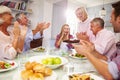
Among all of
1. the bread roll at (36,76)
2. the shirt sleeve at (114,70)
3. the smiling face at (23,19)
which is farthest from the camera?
the smiling face at (23,19)

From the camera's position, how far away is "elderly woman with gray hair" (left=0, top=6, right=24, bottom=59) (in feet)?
4.43

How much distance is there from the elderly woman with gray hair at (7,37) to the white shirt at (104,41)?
3.06ft

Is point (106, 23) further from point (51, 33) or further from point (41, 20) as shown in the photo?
point (41, 20)

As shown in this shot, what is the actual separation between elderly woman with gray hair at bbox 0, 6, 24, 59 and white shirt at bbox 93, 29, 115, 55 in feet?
3.06

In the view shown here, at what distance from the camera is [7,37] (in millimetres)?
1402

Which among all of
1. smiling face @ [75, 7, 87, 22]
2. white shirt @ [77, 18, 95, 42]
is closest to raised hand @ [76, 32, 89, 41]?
white shirt @ [77, 18, 95, 42]

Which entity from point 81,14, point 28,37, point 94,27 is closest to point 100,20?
point 94,27

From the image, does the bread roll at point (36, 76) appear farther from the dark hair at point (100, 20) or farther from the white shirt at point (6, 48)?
the dark hair at point (100, 20)

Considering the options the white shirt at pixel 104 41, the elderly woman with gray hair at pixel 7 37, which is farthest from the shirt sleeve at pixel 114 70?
the white shirt at pixel 104 41

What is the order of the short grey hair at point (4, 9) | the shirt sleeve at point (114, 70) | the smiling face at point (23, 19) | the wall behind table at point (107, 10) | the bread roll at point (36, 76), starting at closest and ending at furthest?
1. the bread roll at point (36, 76)
2. the shirt sleeve at point (114, 70)
3. the short grey hair at point (4, 9)
4. the smiling face at point (23, 19)
5. the wall behind table at point (107, 10)

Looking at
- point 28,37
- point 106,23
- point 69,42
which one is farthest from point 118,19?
point 28,37

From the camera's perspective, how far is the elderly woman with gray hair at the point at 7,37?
1352mm

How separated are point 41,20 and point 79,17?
52 cm

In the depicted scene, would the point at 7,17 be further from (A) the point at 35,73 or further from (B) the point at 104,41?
(B) the point at 104,41
